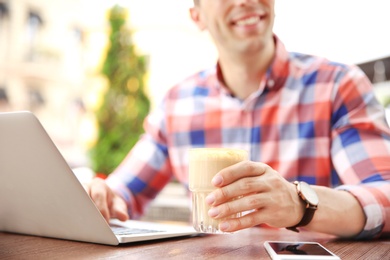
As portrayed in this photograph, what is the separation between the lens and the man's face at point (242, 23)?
5.02 feet

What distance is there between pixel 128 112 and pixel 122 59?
678 millimetres

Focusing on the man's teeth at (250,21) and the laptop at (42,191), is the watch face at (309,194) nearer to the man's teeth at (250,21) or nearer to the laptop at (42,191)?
the laptop at (42,191)

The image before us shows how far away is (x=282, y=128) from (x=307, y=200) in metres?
0.65

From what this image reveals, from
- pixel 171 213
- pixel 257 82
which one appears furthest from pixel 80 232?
pixel 171 213

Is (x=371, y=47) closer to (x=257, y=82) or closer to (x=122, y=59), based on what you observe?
(x=122, y=59)

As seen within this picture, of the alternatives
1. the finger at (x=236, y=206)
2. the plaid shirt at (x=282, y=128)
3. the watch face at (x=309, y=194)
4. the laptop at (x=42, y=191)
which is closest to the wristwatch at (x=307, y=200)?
the watch face at (x=309, y=194)

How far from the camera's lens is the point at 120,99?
6.06m

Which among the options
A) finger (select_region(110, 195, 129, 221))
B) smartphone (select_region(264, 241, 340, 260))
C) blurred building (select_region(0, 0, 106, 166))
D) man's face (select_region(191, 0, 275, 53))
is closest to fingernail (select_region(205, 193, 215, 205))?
smartphone (select_region(264, 241, 340, 260))

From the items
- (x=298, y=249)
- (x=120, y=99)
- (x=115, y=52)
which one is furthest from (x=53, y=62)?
(x=298, y=249)

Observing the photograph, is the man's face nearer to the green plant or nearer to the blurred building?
the green plant

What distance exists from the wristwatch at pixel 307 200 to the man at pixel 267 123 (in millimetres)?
83

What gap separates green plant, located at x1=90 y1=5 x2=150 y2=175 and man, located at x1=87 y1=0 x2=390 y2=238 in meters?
4.20

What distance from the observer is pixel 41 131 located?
0.72 metres

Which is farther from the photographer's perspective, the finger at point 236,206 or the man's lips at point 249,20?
the man's lips at point 249,20
